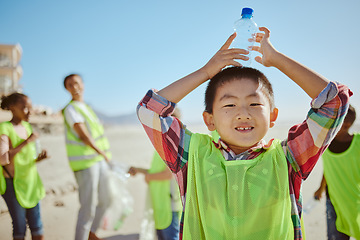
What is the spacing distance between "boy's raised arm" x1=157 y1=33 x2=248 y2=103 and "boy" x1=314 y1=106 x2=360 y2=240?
2.26 m

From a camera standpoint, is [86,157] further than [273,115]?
Yes

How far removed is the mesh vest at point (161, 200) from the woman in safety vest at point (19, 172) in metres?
1.39

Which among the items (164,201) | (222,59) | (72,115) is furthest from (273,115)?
(72,115)

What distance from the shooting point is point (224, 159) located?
156cm

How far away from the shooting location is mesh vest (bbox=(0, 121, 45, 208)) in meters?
3.32

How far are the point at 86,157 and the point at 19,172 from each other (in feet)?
2.47

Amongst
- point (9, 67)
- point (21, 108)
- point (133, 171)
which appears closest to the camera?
point (133, 171)

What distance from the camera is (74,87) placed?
407 cm

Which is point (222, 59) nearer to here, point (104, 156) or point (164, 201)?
point (164, 201)

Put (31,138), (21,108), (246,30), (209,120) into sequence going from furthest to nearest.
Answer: (21,108) → (31,138) → (246,30) → (209,120)

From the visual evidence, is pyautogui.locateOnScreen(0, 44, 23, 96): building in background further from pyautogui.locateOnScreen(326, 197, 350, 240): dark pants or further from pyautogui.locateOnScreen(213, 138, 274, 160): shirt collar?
pyautogui.locateOnScreen(213, 138, 274, 160): shirt collar

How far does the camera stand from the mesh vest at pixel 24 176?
10.9ft

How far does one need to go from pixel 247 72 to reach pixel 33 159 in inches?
119

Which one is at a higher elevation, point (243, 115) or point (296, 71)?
point (296, 71)
